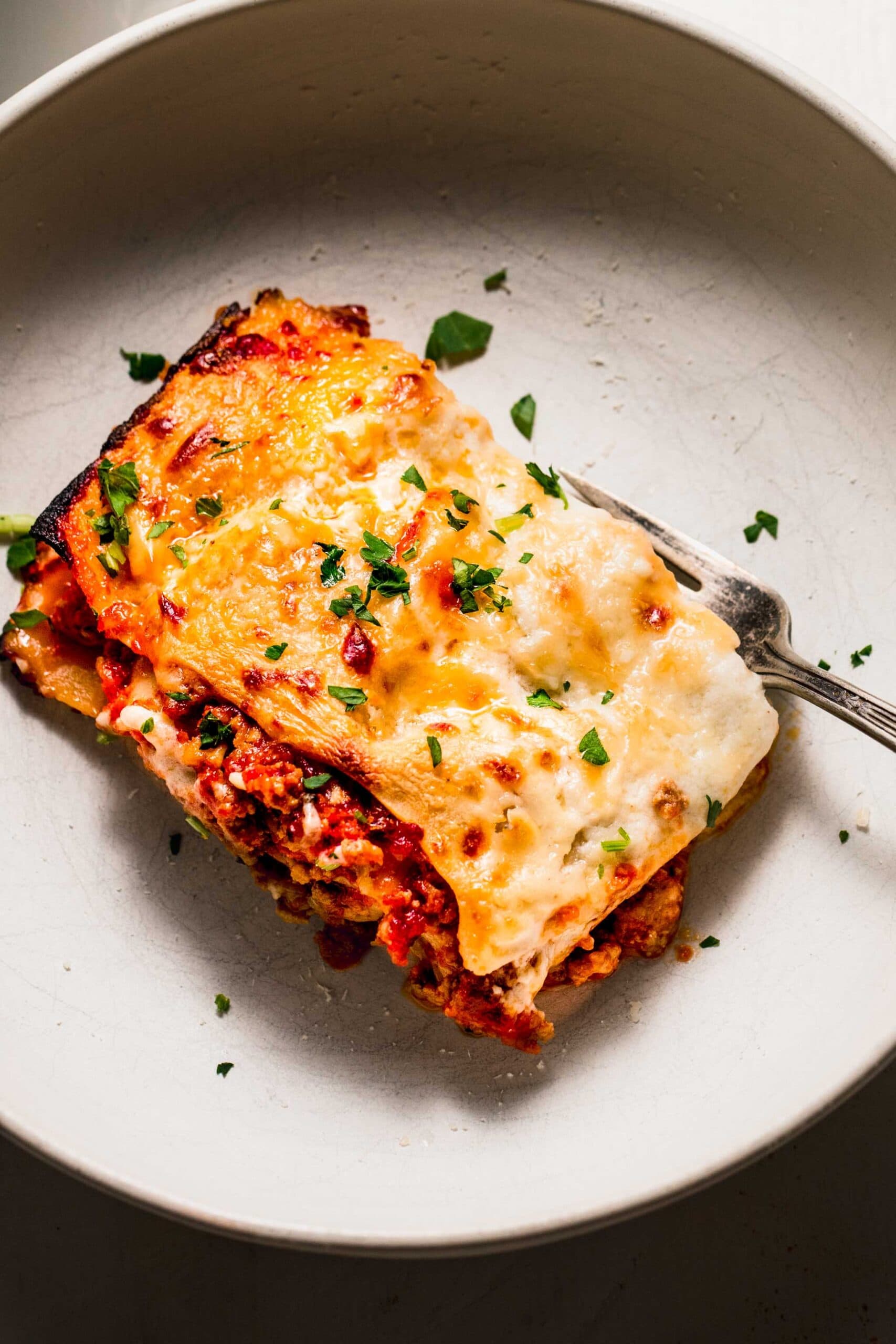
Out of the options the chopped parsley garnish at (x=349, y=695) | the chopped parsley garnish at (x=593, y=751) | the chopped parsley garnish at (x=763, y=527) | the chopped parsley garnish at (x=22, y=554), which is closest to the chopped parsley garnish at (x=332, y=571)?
the chopped parsley garnish at (x=349, y=695)

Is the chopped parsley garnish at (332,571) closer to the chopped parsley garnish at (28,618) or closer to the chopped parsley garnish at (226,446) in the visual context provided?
the chopped parsley garnish at (226,446)

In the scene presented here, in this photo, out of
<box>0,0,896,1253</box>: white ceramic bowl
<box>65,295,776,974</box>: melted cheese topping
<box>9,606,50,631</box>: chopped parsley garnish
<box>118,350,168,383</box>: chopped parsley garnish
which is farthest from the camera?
<box>118,350,168,383</box>: chopped parsley garnish

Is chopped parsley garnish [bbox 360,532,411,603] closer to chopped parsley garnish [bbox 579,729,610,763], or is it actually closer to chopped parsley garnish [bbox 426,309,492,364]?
chopped parsley garnish [bbox 579,729,610,763]

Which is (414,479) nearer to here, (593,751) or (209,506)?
(209,506)

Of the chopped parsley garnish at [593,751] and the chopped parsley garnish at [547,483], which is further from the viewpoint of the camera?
the chopped parsley garnish at [547,483]

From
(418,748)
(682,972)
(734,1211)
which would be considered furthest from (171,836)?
(734,1211)

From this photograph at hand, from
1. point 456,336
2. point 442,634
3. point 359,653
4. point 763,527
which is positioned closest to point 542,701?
point 442,634

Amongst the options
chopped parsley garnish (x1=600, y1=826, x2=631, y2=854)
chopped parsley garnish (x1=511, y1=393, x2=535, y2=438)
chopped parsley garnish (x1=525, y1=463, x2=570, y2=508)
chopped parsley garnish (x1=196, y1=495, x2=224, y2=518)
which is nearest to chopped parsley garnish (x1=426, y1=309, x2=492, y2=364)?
chopped parsley garnish (x1=511, y1=393, x2=535, y2=438)
